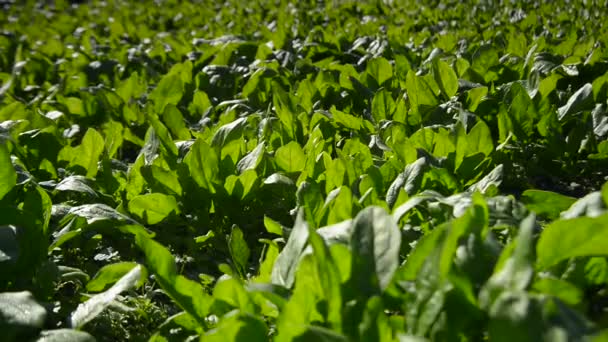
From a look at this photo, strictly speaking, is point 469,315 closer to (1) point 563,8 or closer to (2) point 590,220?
(2) point 590,220

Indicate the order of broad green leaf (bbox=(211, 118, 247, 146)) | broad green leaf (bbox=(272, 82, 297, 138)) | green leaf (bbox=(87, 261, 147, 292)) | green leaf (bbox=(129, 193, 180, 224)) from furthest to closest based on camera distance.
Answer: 1. broad green leaf (bbox=(272, 82, 297, 138))
2. broad green leaf (bbox=(211, 118, 247, 146))
3. green leaf (bbox=(129, 193, 180, 224))
4. green leaf (bbox=(87, 261, 147, 292))

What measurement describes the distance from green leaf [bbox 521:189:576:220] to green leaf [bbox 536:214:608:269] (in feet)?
1.33

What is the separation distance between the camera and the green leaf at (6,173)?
69.3 inches

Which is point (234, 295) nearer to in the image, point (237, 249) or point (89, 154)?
point (237, 249)

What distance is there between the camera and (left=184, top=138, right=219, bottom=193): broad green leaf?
2.11 meters

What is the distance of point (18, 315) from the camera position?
4.42ft

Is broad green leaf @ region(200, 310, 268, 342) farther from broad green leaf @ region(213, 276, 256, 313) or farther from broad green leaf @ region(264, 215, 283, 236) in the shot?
broad green leaf @ region(264, 215, 283, 236)

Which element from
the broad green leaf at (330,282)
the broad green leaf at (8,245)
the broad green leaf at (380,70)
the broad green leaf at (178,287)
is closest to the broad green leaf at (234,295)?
the broad green leaf at (178,287)

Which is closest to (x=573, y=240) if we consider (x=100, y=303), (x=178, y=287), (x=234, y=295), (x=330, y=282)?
(x=330, y=282)

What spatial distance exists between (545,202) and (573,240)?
464 millimetres

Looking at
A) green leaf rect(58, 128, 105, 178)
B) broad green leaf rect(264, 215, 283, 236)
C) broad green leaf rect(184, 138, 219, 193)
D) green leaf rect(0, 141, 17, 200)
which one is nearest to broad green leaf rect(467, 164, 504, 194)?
broad green leaf rect(264, 215, 283, 236)

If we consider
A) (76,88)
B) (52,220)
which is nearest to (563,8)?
(76,88)

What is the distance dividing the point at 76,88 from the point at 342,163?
8.30ft

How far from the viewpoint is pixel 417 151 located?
1943mm
